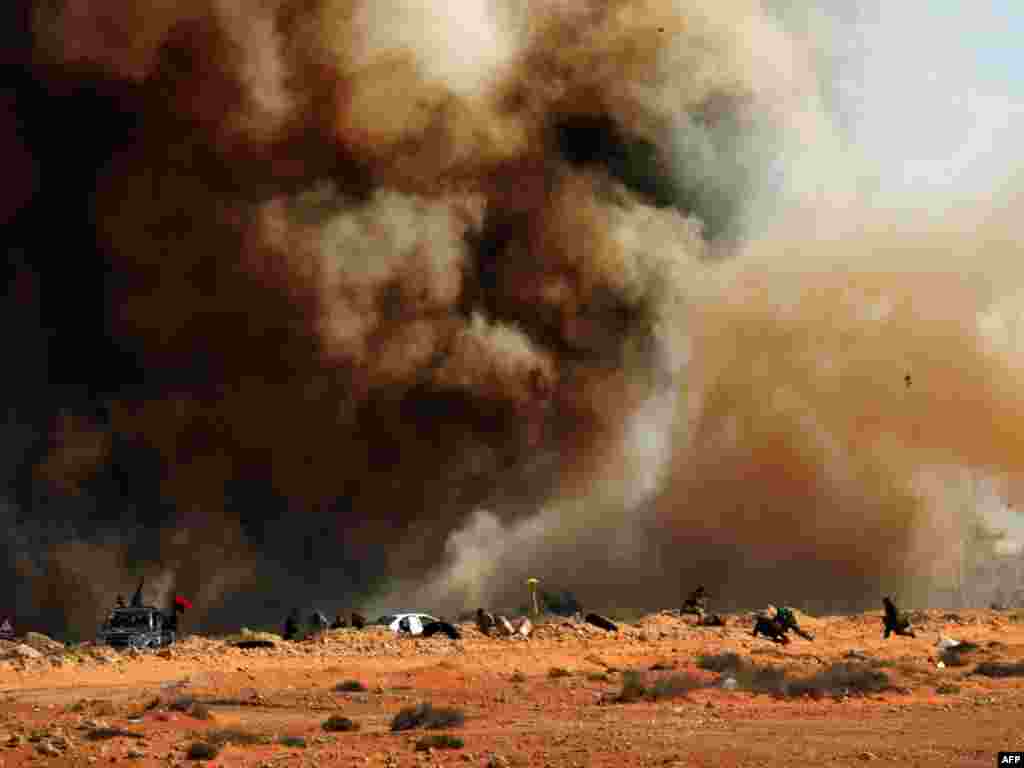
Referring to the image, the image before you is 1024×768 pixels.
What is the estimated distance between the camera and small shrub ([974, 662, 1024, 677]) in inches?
1151

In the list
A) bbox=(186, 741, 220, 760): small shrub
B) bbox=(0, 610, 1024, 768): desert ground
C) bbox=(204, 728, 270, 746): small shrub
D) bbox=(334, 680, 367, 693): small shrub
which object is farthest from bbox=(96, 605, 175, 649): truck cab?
bbox=(186, 741, 220, 760): small shrub

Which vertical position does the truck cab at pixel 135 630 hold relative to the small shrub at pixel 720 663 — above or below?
above

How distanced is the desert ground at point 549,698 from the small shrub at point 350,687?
0.06 m

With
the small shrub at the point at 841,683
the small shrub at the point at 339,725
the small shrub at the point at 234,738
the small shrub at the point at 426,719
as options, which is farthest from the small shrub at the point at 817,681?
the small shrub at the point at 234,738

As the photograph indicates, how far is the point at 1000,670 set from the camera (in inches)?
1162

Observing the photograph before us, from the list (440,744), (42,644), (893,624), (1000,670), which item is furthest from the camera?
(893,624)

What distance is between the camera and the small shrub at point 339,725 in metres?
23.5

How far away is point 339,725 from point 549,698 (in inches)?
190

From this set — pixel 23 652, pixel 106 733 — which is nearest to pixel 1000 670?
pixel 106 733

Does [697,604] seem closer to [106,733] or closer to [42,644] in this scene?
[42,644]

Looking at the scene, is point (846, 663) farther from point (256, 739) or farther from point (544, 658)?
point (256, 739)

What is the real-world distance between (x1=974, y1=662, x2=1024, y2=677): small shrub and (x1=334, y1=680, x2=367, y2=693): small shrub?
11.3 meters

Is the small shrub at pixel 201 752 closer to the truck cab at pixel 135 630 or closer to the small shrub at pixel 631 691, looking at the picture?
the small shrub at pixel 631 691

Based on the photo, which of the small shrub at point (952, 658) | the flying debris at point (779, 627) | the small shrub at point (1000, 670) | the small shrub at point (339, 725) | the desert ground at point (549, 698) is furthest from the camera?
the flying debris at point (779, 627)
